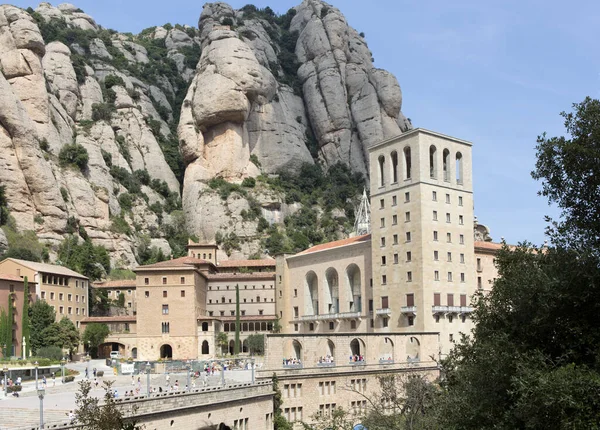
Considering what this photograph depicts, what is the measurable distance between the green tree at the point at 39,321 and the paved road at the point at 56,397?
628 inches

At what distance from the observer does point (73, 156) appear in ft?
312

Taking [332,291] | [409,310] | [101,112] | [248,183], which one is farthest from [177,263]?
[101,112]

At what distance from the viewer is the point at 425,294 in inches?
2376

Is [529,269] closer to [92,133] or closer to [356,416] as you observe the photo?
[356,416]

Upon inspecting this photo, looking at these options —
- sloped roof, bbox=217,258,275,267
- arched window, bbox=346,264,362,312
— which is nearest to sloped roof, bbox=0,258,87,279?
sloped roof, bbox=217,258,275,267

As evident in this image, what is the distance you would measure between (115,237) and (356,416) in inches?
2138

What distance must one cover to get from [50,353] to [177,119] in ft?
230

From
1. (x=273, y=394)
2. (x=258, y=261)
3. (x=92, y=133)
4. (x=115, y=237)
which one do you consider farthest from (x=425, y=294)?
(x=92, y=133)

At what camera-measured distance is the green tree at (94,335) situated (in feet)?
242

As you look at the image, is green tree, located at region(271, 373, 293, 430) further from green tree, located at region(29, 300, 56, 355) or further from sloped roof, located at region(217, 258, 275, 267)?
sloped roof, located at region(217, 258, 275, 267)

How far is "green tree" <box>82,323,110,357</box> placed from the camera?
7375 cm

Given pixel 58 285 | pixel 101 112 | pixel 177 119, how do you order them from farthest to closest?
pixel 177 119 < pixel 101 112 < pixel 58 285

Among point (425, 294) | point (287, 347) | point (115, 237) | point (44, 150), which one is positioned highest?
point (44, 150)

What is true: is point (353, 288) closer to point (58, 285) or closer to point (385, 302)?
point (385, 302)
